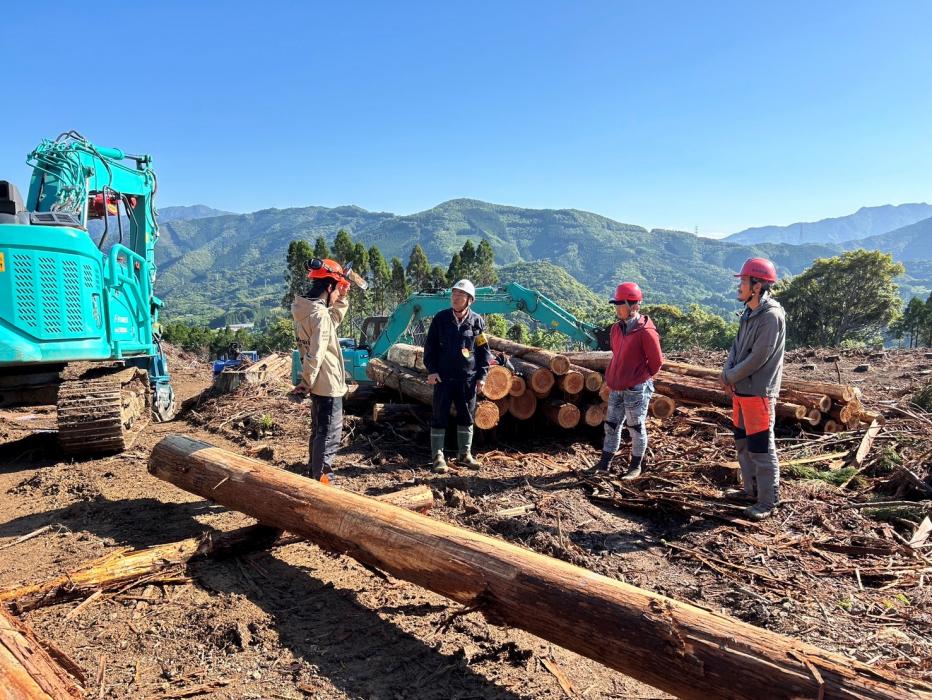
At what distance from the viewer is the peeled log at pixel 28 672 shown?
2.13m

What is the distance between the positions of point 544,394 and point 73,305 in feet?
18.6

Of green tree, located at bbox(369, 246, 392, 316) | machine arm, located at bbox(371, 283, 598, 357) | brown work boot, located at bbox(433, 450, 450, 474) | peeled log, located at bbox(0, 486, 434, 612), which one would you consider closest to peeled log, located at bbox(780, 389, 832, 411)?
machine arm, located at bbox(371, 283, 598, 357)

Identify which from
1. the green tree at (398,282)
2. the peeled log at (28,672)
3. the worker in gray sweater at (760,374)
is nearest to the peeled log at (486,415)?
the worker in gray sweater at (760,374)

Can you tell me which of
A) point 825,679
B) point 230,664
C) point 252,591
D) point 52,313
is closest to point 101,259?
point 52,313

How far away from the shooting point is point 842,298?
103 ft

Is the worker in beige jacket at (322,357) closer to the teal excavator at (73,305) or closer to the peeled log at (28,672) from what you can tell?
the peeled log at (28,672)

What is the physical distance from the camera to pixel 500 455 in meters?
6.61

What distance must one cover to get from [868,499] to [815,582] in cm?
208

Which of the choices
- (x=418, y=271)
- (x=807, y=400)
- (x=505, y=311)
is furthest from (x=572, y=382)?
(x=418, y=271)

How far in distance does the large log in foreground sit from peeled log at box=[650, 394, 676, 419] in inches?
186

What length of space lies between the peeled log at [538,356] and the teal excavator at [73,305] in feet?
16.2

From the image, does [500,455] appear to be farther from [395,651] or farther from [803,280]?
[803,280]

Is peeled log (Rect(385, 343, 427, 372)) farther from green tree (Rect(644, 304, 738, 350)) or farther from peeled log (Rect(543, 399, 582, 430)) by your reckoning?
green tree (Rect(644, 304, 738, 350))

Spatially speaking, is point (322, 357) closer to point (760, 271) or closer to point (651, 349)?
point (651, 349)
